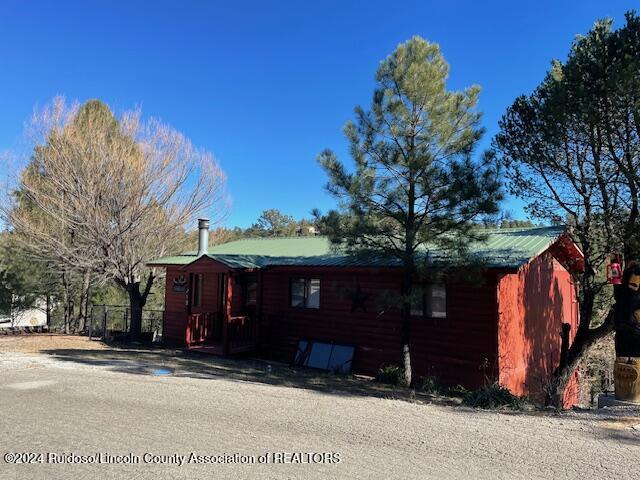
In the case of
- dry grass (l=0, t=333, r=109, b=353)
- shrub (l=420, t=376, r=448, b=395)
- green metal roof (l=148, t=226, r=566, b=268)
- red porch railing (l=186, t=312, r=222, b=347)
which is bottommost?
shrub (l=420, t=376, r=448, b=395)

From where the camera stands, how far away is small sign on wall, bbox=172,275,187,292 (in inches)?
647

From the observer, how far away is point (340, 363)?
12.0m

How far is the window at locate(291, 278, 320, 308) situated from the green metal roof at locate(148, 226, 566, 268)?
2.05ft

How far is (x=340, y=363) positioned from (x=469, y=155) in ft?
19.9

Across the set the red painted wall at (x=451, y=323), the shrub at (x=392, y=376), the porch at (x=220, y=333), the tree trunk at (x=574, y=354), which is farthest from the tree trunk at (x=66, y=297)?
the tree trunk at (x=574, y=354)

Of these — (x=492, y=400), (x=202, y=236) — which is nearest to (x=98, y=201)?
(x=202, y=236)

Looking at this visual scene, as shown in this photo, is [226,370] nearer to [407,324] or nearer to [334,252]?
[334,252]

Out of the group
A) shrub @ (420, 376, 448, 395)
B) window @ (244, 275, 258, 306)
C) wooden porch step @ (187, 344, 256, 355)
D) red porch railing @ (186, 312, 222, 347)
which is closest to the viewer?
shrub @ (420, 376, 448, 395)

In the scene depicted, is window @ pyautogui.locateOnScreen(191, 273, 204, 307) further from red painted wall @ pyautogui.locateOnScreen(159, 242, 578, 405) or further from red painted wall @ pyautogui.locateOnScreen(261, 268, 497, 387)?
red painted wall @ pyautogui.locateOnScreen(261, 268, 497, 387)

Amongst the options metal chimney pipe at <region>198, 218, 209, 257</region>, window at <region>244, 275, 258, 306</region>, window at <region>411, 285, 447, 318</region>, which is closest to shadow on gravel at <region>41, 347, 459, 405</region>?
window at <region>411, 285, 447, 318</region>

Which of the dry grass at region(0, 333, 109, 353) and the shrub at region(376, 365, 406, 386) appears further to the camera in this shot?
the dry grass at region(0, 333, 109, 353)

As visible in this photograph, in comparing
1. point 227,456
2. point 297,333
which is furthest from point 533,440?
point 297,333

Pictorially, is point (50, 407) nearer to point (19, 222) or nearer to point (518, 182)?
point (518, 182)

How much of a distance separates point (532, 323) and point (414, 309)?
9.74ft
